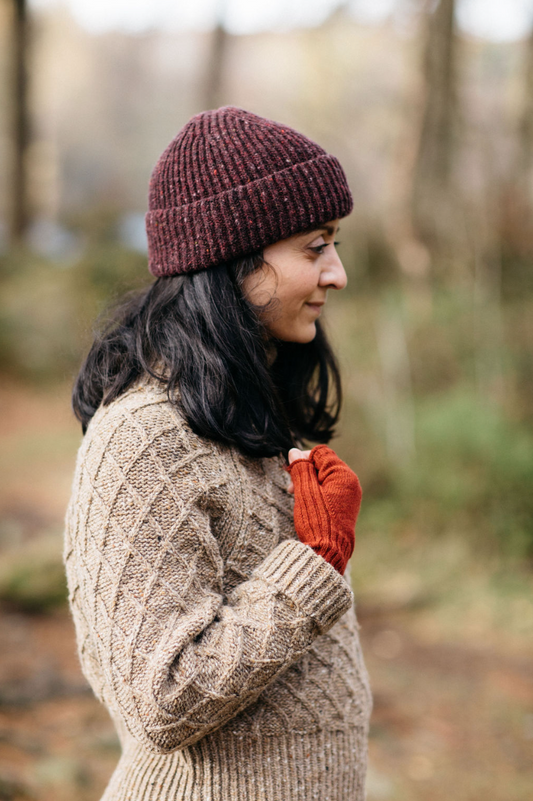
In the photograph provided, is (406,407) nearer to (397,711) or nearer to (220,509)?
(397,711)

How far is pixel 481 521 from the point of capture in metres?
5.14

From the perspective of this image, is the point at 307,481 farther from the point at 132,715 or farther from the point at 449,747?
the point at 449,747

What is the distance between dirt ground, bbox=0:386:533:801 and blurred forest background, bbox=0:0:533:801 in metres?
0.01

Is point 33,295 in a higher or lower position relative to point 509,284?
lower

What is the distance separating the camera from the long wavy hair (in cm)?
128

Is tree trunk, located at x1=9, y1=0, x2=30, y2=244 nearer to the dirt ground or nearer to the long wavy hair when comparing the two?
the dirt ground

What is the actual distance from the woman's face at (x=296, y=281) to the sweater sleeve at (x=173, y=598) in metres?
0.38

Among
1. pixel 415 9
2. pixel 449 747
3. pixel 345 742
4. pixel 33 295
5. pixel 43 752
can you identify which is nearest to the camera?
pixel 345 742

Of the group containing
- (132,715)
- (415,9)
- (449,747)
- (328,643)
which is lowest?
(449,747)

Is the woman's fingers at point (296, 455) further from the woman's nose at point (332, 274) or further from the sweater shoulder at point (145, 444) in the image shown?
the woman's nose at point (332, 274)

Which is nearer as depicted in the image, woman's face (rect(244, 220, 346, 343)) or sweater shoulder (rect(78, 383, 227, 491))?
sweater shoulder (rect(78, 383, 227, 491))

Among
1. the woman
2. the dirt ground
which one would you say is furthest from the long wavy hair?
the dirt ground

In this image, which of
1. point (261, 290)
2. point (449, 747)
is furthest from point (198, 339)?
point (449, 747)

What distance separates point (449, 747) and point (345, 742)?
7.84ft
